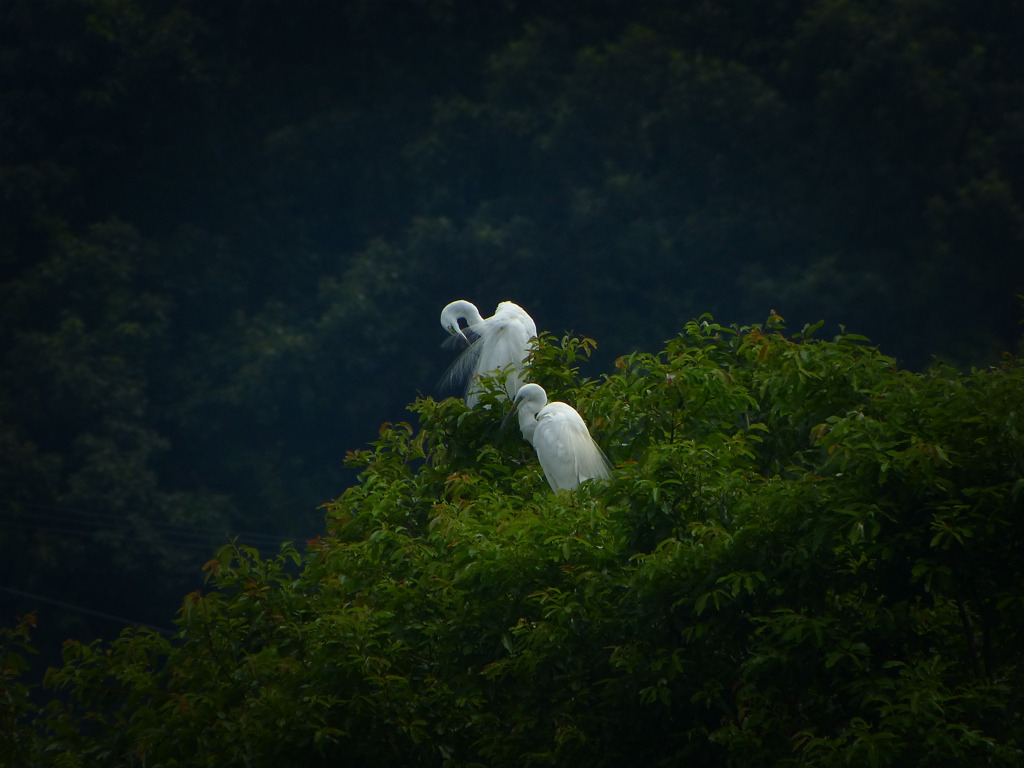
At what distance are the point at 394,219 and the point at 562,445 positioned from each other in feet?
53.5

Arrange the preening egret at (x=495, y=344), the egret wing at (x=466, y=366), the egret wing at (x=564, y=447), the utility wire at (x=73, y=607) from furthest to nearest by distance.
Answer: the utility wire at (x=73, y=607), the egret wing at (x=466, y=366), the preening egret at (x=495, y=344), the egret wing at (x=564, y=447)

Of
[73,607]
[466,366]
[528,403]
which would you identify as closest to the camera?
[528,403]

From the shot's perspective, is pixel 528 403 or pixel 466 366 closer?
pixel 528 403

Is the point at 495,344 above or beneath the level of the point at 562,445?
above

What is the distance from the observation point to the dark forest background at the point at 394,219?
1777cm

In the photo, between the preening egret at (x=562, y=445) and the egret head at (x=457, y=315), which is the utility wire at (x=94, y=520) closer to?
the egret head at (x=457, y=315)

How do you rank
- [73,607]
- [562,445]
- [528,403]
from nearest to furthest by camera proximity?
[562,445]
[528,403]
[73,607]

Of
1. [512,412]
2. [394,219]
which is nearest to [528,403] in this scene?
[512,412]

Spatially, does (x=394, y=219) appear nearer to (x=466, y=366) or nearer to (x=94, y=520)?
(x=94, y=520)

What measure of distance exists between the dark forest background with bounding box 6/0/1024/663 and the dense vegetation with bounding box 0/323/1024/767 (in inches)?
527

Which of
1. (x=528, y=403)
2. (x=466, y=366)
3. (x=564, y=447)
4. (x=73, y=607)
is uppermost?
(x=73, y=607)

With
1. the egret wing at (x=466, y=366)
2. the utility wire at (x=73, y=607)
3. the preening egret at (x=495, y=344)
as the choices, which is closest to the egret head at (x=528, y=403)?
the preening egret at (x=495, y=344)

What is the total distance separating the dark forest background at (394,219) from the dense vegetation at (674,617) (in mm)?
13395

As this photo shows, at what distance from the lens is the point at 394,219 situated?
20938 mm
